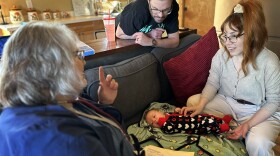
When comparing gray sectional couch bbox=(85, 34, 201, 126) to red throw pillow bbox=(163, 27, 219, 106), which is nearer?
gray sectional couch bbox=(85, 34, 201, 126)

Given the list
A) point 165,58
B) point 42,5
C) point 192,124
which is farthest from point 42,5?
point 192,124

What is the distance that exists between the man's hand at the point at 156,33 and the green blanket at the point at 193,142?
732mm

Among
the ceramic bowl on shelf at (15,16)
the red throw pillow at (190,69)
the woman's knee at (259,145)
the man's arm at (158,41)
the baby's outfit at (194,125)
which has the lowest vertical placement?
the woman's knee at (259,145)

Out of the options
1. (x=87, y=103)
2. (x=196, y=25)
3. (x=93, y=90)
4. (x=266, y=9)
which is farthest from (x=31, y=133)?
(x=196, y=25)

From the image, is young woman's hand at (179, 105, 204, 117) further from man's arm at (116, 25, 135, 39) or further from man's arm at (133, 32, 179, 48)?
man's arm at (116, 25, 135, 39)

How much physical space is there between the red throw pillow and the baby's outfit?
1.17 feet

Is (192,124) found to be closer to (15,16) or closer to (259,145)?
(259,145)

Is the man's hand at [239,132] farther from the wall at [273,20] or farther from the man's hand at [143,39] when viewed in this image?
the wall at [273,20]

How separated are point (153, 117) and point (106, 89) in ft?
1.60

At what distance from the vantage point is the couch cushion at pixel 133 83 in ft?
4.58

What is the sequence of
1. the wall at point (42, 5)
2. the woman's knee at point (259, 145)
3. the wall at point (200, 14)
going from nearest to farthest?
1. the woman's knee at point (259, 145)
2. the wall at point (200, 14)
3. the wall at point (42, 5)

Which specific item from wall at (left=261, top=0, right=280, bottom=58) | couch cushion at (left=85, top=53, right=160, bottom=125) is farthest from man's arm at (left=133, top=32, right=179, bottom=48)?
wall at (left=261, top=0, right=280, bottom=58)

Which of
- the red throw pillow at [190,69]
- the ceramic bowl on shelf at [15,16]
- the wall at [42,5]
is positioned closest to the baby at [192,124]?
the red throw pillow at [190,69]

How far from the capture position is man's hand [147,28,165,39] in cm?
182
